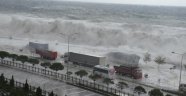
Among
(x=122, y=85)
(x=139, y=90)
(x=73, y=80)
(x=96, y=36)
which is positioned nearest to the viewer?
(x=139, y=90)

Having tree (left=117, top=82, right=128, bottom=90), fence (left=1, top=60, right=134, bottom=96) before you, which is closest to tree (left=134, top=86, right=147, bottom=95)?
fence (left=1, top=60, right=134, bottom=96)

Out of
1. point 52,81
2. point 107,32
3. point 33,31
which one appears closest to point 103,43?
point 107,32

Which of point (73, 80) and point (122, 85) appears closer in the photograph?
point (122, 85)

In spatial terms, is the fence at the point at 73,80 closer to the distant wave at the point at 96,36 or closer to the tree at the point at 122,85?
the tree at the point at 122,85

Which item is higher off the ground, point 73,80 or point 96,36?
point 96,36

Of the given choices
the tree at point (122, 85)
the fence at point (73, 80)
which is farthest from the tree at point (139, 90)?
the tree at point (122, 85)

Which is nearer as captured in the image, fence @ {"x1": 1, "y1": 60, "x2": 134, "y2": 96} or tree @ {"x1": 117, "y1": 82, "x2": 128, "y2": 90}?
fence @ {"x1": 1, "y1": 60, "x2": 134, "y2": 96}

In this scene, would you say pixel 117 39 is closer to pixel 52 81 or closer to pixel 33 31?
pixel 33 31

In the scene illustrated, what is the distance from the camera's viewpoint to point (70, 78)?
41.3 metres

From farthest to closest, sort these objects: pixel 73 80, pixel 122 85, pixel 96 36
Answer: pixel 96 36
pixel 73 80
pixel 122 85

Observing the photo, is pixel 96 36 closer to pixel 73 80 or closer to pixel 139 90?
pixel 73 80

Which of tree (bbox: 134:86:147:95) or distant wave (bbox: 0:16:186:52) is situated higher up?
distant wave (bbox: 0:16:186:52)

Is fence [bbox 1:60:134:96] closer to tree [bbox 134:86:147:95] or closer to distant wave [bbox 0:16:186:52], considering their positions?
tree [bbox 134:86:147:95]

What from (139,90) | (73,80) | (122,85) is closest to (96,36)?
(73,80)
